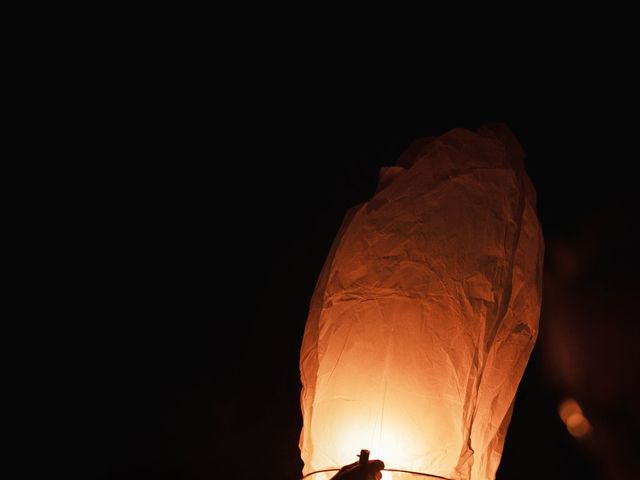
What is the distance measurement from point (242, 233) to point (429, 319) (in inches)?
52.4

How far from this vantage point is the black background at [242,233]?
87.9 inches

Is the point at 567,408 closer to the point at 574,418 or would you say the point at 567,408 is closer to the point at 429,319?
the point at 574,418

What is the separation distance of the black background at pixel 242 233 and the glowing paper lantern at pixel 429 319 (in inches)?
36.3

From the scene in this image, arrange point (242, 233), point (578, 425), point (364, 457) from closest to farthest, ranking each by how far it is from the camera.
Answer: point (364, 457), point (578, 425), point (242, 233)

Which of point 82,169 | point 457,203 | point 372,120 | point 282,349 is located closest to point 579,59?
point 372,120

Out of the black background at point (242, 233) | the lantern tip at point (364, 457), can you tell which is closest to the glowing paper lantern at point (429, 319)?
the lantern tip at point (364, 457)

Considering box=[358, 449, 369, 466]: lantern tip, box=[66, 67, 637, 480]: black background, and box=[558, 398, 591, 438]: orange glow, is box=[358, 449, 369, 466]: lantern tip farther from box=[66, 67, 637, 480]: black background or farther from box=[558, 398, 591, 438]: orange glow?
box=[558, 398, 591, 438]: orange glow

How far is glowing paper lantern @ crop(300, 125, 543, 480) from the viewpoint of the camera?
118cm

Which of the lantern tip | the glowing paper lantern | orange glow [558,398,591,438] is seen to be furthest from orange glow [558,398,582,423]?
the lantern tip

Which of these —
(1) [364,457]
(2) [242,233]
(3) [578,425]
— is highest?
(2) [242,233]

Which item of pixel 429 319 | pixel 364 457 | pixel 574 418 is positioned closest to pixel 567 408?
pixel 574 418

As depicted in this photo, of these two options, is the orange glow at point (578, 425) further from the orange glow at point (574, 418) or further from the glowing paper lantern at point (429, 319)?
the glowing paper lantern at point (429, 319)

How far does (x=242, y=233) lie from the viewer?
247cm

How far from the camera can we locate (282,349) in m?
2.36
